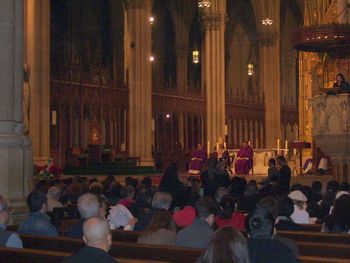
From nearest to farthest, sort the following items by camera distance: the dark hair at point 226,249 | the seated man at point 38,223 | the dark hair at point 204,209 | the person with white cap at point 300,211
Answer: the dark hair at point 226,249 < the dark hair at point 204,209 < the seated man at point 38,223 < the person with white cap at point 300,211

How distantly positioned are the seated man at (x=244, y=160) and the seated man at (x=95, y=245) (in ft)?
71.5

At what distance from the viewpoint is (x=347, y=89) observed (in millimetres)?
15797

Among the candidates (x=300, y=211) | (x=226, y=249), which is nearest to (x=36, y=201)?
(x=300, y=211)

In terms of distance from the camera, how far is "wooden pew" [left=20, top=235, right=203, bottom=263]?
16.9ft

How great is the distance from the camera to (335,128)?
15.7 m

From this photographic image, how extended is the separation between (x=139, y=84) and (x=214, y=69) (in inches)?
232

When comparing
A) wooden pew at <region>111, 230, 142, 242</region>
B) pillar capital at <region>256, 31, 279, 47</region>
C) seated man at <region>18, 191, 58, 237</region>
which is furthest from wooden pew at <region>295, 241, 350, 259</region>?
pillar capital at <region>256, 31, 279, 47</region>

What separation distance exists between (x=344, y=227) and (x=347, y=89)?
952cm

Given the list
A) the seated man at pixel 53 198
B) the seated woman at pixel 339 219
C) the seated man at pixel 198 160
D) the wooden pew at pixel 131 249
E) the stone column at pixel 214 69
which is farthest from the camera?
the stone column at pixel 214 69

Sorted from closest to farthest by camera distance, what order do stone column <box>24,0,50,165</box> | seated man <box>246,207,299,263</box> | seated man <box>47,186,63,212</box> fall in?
seated man <box>246,207,299,263</box>, seated man <box>47,186,63,212</box>, stone column <box>24,0,50,165</box>

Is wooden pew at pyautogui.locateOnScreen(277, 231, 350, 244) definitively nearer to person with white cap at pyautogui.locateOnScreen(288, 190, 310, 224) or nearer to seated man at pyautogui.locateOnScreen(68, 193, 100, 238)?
person with white cap at pyautogui.locateOnScreen(288, 190, 310, 224)

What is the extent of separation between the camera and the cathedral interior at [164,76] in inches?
879

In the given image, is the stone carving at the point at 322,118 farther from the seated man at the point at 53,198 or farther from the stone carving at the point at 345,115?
the seated man at the point at 53,198

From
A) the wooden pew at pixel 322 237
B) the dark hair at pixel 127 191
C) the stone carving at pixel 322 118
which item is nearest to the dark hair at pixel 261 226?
the wooden pew at pixel 322 237
